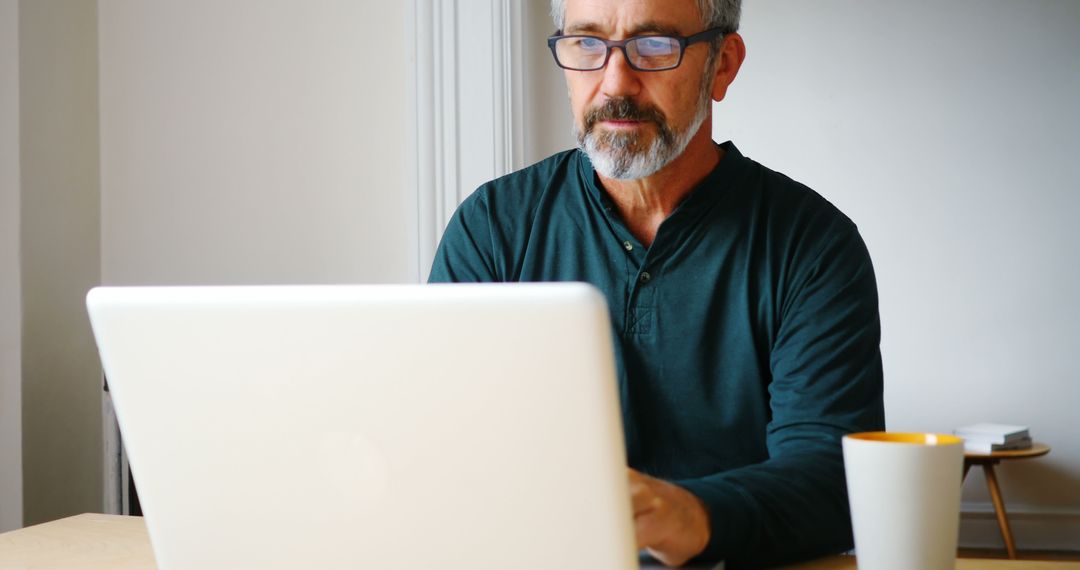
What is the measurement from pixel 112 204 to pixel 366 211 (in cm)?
76

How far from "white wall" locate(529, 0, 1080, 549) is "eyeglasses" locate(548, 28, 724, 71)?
97.0 inches

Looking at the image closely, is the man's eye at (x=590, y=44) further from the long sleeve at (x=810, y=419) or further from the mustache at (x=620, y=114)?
the long sleeve at (x=810, y=419)

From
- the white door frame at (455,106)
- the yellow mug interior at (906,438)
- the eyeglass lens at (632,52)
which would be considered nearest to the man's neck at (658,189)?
the eyeglass lens at (632,52)

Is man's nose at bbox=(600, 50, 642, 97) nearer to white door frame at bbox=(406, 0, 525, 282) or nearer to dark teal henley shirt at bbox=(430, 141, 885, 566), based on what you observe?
dark teal henley shirt at bbox=(430, 141, 885, 566)

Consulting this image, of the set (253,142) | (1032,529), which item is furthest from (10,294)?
(1032,529)

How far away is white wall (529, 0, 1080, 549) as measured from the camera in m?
3.71

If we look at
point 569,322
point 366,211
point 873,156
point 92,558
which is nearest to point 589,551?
point 569,322

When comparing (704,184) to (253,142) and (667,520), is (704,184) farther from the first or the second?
(253,142)

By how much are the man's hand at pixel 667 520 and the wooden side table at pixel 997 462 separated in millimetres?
2855

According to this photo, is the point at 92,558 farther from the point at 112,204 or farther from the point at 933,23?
the point at 933,23

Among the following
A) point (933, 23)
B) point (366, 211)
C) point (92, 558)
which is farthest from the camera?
point (933, 23)

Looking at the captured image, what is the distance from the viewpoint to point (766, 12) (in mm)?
3758

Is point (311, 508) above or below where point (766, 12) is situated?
below

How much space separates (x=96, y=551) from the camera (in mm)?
984
